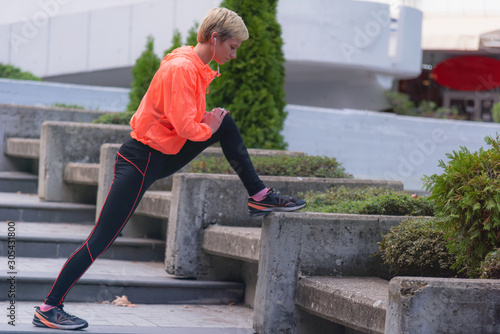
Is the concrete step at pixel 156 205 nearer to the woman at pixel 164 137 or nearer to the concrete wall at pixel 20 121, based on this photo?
the woman at pixel 164 137

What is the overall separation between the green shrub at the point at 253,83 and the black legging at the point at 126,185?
4.46 metres

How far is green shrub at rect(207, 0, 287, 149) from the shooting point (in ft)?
29.3

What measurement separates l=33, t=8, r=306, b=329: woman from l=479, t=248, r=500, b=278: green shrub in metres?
1.56

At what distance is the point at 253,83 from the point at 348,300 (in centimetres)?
523

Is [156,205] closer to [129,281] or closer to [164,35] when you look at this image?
[129,281]

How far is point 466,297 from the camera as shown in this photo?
11.3ft

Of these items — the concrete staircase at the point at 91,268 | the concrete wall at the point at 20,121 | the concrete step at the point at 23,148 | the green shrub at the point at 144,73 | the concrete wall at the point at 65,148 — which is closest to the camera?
the concrete staircase at the point at 91,268

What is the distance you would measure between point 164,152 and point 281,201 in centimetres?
82

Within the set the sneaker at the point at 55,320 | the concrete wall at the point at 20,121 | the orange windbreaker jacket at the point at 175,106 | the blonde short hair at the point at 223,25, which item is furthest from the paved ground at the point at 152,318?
the concrete wall at the point at 20,121

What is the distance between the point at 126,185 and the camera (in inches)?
167

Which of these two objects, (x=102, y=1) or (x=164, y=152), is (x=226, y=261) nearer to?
(x=164, y=152)

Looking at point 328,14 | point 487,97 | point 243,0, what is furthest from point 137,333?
point 487,97

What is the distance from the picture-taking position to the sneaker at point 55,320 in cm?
418

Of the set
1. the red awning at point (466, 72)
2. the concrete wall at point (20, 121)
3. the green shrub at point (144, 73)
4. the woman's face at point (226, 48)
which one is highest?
the red awning at point (466, 72)
